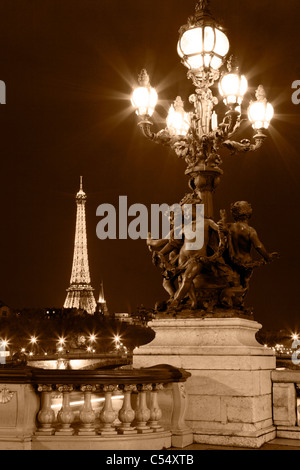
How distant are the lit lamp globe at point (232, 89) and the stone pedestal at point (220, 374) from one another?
401 centimetres

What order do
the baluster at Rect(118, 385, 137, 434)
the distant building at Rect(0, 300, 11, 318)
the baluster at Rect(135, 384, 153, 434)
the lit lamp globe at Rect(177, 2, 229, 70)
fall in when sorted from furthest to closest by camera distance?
1. the distant building at Rect(0, 300, 11, 318)
2. the lit lamp globe at Rect(177, 2, 229, 70)
3. the baluster at Rect(135, 384, 153, 434)
4. the baluster at Rect(118, 385, 137, 434)

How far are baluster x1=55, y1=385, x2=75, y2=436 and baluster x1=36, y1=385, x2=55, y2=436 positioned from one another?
0.11 m

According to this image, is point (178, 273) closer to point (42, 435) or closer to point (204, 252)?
point (204, 252)

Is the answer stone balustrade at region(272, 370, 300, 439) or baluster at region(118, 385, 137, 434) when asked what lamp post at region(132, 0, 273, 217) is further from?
baluster at region(118, 385, 137, 434)

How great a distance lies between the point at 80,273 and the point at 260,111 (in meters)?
105

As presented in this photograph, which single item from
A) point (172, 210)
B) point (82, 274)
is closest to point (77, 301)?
point (82, 274)

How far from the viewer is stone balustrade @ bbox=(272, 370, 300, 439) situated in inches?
442

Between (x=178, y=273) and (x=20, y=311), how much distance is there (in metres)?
97.9

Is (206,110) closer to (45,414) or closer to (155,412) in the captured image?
(155,412)

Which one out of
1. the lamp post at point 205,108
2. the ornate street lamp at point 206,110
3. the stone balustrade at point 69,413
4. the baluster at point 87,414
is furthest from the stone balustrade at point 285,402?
the baluster at point 87,414

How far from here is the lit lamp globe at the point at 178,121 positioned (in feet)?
43.9

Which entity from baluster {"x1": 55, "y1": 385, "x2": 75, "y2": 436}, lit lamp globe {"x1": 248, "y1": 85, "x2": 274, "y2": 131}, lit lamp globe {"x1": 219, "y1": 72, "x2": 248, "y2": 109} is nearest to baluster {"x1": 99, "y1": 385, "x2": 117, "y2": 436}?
baluster {"x1": 55, "y1": 385, "x2": 75, "y2": 436}

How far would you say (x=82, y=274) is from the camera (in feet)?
384

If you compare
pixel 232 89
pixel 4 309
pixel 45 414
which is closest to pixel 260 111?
pixel 232 89
